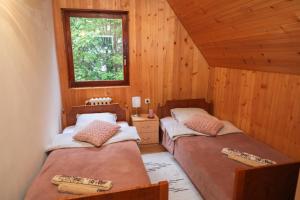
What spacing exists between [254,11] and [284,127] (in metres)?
1.34

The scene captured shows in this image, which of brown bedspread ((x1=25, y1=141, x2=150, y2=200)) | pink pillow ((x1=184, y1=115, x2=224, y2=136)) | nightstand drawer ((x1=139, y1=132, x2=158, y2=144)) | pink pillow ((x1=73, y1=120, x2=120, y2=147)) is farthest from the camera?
nightstand drawer ((x1=139, y1=132, x2=158, y2=144))

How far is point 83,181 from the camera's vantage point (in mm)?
1600

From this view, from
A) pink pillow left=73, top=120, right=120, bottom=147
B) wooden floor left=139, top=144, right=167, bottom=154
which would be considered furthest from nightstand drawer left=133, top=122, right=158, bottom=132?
pink pillow left=73, top=120, right=120, bottom=147

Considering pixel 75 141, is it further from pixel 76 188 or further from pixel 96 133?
pixel 76 188

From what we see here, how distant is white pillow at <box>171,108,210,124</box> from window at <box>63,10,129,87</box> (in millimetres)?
1001

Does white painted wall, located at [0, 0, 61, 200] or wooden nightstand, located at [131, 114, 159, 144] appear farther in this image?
wooden nightstand, located at [131, 114, 159, 144]

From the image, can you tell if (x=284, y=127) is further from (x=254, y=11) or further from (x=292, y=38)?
(x=254, y=11)

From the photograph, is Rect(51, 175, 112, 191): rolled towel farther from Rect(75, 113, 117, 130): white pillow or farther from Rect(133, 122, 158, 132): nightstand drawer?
Rect(133, 122, 158, 132): nightstand drawer

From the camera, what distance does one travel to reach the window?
10.1ft

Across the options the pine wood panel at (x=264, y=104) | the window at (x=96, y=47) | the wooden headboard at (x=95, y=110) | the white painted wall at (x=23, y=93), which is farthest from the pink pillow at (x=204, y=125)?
the white painted wall at (x=23, y=93)

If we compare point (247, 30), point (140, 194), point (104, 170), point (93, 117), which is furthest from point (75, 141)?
point (247, 30)

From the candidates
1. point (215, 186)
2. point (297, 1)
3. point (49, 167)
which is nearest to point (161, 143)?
point (215, 186)

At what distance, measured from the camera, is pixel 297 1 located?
4.76 ft

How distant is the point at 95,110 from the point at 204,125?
5.42ft
